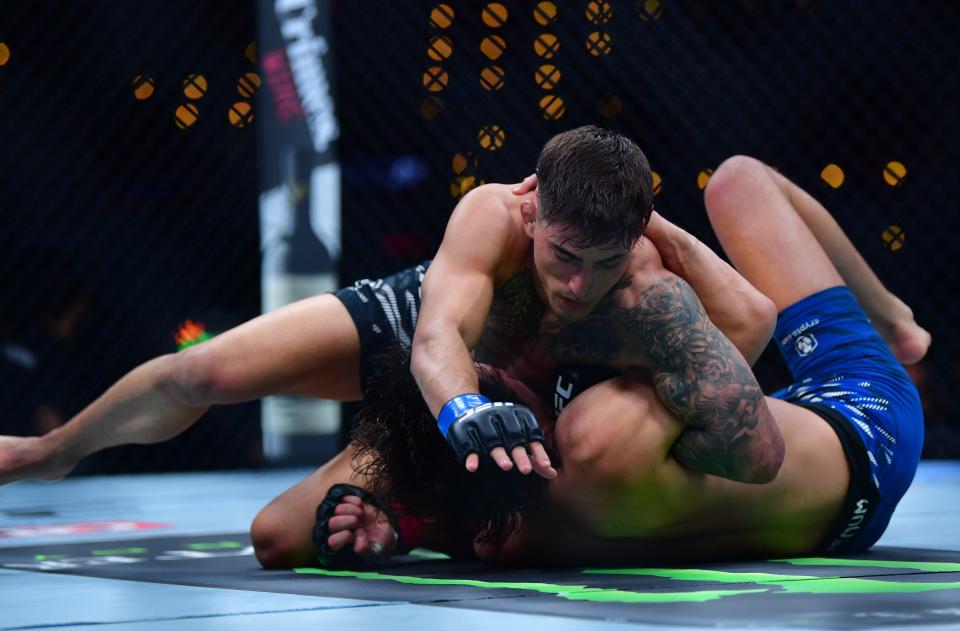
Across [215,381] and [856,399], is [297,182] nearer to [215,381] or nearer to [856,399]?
[215,381]

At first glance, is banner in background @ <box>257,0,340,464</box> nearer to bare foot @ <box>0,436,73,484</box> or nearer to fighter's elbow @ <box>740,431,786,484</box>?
bare foot @ <box>0,436,73,484</box>

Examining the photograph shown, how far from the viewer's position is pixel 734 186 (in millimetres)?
2404

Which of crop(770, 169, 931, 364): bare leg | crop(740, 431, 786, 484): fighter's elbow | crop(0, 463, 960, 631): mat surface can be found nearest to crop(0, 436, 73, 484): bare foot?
crop(0, 463, 960, 631): mat surface

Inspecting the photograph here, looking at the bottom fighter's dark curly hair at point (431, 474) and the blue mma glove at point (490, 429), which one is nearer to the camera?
the blue mma glove at point (490, 429)

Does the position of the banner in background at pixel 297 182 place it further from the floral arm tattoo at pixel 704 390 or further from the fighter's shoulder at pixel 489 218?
the floral arm tattoo at pixel 704 390

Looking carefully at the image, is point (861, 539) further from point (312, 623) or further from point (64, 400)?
point (64, 400)

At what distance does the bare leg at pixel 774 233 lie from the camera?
2354 mm

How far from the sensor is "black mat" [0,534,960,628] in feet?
4.28

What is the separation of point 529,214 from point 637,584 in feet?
1.74

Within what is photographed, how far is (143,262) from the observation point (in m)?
4.78

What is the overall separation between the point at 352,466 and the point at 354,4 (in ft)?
9.66

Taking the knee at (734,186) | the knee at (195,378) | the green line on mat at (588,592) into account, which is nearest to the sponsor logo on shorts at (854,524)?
the green line on mat at (588,592)

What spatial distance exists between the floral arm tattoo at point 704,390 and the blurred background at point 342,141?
2507 mm

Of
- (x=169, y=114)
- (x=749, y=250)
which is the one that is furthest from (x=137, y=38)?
(x=749, y=250)
